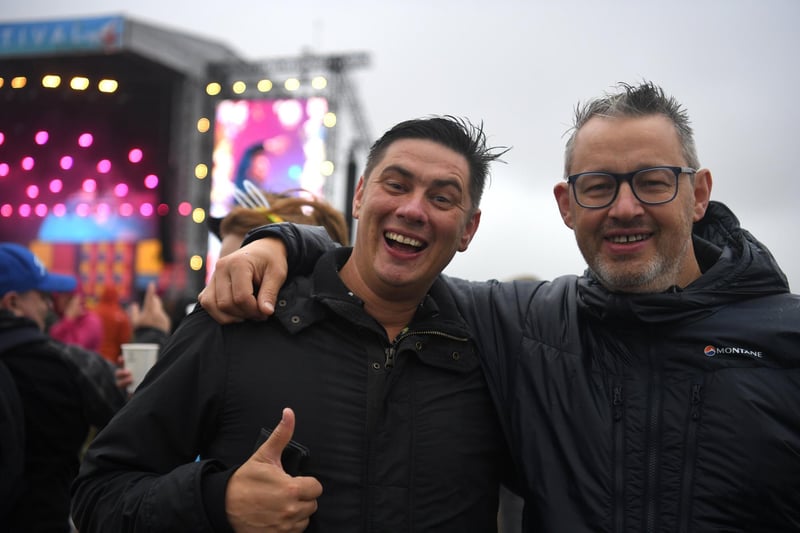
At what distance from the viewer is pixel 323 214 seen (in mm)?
2910

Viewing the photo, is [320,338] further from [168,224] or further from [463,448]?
[168,224]

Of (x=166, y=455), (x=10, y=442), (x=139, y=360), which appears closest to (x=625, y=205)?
(x=166, y=455)

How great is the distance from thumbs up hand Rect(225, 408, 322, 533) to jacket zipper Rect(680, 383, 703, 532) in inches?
36.2

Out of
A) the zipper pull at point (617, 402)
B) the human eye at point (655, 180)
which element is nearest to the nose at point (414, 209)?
the human eye at point (655, 180)

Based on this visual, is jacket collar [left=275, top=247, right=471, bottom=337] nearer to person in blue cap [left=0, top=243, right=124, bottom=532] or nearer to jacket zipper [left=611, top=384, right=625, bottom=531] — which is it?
jacket zipper [left=611, top=384, right=625, bottom=531]

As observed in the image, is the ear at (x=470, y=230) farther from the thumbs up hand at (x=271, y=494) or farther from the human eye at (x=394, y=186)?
the thumbs up hand at (x=271, y=494)

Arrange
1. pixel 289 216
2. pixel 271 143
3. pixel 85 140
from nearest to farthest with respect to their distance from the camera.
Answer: pixel 289 216 → pixel 85 140 → pixel 271 143

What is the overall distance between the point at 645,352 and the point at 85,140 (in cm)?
304

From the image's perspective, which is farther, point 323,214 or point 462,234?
point 323,214

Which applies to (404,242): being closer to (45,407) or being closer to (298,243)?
(298,243)

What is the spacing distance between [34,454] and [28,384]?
1.04 ft

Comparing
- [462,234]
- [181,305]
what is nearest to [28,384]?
[462,234]

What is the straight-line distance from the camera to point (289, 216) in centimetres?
288

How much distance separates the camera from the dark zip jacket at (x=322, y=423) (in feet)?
5.63
